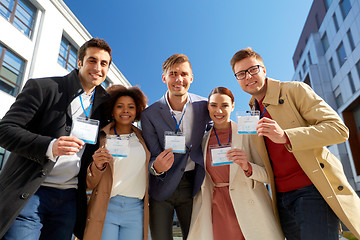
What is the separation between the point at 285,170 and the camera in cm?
257

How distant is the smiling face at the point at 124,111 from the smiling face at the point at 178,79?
597 mm

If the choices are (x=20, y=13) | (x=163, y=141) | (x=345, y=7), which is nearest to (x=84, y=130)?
(x=163, y=141)

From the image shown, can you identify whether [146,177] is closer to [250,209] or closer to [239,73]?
[250,209]

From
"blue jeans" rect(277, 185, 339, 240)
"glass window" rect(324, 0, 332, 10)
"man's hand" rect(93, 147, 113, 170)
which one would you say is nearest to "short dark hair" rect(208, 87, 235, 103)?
"blue jeans" rect(277, 185, 339, 240)

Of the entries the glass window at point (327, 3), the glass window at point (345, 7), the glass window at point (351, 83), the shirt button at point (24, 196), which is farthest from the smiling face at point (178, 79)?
the glass window at point (327, 3)

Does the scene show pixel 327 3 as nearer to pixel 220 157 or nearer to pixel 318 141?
pixel 318 141

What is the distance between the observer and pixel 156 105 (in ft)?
10.9

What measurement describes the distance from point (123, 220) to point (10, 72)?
12759 mm

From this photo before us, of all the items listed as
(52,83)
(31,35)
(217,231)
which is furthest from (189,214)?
(31,35)

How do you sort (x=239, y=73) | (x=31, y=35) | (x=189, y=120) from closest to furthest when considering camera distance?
(x=239, y=73) → (x=189, y=120) → (x=31, y=35)

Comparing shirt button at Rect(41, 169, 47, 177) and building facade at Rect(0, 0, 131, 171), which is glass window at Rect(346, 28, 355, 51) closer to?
building facade at Rect(0, 0, 131, 171)

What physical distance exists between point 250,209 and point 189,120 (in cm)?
128

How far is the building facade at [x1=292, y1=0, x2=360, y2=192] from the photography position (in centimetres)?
1955

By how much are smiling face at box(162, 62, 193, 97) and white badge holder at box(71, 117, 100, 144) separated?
1.26 meters
